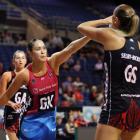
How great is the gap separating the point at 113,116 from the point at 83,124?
6696 millimetres

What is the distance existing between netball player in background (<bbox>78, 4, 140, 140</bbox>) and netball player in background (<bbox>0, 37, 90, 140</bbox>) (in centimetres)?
63

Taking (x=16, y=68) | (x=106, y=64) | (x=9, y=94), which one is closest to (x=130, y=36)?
(x=106, y=64)

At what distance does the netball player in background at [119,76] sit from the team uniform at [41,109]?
2.61 ft

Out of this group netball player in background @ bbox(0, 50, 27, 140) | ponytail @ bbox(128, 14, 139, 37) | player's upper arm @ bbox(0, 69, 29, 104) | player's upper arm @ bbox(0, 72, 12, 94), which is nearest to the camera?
ponytail @ bbox(128, 14, 139, 37)

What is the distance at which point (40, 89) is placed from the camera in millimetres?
4457

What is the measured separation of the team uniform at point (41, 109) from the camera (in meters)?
4.46

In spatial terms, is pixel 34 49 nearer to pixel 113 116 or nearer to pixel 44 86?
pixel 44 86

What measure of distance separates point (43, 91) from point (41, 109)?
19cm

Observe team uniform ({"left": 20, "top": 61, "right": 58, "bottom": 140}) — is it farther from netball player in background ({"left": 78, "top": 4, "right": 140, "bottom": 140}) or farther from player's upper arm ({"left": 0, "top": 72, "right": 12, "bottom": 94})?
player's upper arm ({"left": 0, "top": 72, "right": 12, "bottom": 94})

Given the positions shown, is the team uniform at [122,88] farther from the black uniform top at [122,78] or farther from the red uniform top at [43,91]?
the red uniform top at [43,91]

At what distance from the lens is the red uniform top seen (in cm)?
445

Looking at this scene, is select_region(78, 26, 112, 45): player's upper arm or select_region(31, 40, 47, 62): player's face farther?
select_region(31, 40, 47, 62): player's face

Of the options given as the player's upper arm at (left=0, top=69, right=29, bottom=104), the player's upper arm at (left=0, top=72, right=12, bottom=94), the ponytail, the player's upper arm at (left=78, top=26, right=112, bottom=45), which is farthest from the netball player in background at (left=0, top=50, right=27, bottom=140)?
the ponytail

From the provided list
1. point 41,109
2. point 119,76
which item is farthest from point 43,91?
point 119,76
